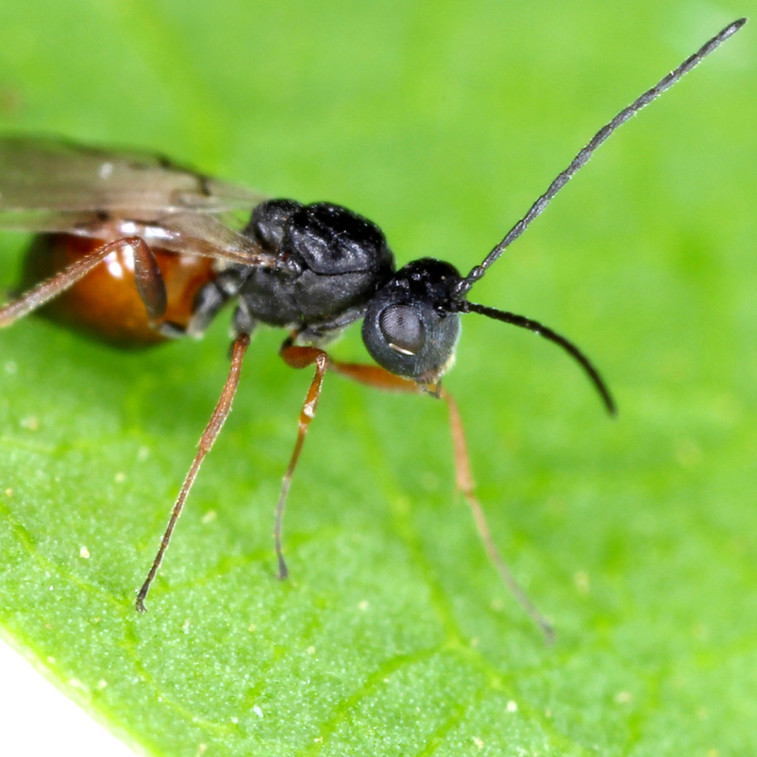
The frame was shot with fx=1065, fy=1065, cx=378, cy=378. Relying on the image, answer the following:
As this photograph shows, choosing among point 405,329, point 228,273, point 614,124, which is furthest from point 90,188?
point 614,124

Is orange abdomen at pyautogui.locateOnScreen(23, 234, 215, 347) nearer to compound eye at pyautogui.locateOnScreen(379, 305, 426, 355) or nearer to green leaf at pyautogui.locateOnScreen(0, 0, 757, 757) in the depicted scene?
green leaf at pyautogui.locateOnScreen(0, 0, 757, 757)

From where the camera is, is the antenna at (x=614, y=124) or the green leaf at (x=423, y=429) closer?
the green leaf at (x=423, y=429)

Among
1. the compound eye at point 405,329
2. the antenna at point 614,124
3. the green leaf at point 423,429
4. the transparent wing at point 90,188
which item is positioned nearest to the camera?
the green leaf at point 423,429

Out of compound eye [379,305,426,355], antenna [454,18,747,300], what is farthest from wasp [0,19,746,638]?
antenna [454,18,747,300]

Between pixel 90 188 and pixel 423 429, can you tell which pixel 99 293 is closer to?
pixel 90 188

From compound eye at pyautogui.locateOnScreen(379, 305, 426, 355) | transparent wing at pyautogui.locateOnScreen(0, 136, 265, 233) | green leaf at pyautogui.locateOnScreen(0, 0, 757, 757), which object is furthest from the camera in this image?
transparent wing at pyautogui.locateOnScreen(0, 136, 265, 233)

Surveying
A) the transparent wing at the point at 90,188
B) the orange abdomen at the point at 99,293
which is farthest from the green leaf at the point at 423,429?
the transparent wing at the point at 90,188

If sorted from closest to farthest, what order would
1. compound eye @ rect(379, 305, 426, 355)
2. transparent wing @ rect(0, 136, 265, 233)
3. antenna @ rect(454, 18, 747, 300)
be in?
antenna @ rect(454, 18, 747, 300) < compound eye @ rect(379, 305, 426, 355) < transparent wing @ rect(0, 136, 265, 233)

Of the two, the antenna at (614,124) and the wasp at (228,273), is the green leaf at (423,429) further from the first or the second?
the antenna at (614,124)
